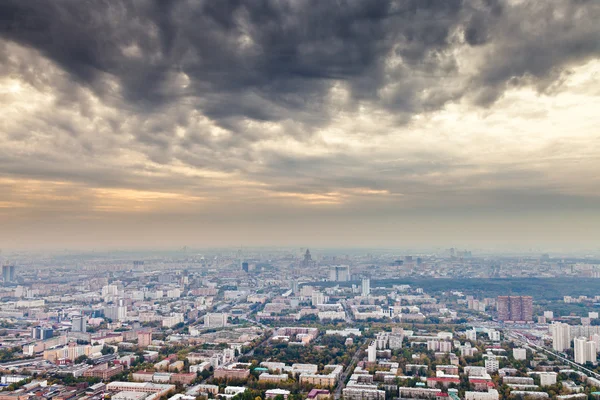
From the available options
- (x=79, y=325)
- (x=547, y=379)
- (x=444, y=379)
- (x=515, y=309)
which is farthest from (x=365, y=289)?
(x=547, y=379)

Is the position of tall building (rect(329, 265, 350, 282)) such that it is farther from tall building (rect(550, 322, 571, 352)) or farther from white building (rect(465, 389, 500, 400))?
white building (rect(465, 389, 500, 400))

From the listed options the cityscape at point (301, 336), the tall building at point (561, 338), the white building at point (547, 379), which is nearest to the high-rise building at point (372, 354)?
the cityscape at point (301, 336)

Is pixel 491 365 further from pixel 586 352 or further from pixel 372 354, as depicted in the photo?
Answer: pixel 372 354

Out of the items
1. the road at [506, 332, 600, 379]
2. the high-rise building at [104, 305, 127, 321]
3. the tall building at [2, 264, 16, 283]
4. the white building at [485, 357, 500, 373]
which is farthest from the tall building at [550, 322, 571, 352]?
the tall building at [2, 264, 16, 283]

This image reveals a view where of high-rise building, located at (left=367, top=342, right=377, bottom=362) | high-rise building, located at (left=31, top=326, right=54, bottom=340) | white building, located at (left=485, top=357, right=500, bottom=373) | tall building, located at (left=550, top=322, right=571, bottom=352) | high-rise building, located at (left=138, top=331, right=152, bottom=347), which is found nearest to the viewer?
white building, located at (left=485, top=357, right=500, bottom=373)

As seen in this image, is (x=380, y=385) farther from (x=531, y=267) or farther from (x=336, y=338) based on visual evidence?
(x=531, y=267)

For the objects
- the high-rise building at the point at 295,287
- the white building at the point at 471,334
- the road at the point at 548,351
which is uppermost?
the high-rise building at the point at 295,287

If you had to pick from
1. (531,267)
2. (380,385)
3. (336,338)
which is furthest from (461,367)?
(531,267)

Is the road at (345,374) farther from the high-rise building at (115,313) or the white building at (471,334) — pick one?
the high-rise building at (115,313)
